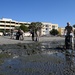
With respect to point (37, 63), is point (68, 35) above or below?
above

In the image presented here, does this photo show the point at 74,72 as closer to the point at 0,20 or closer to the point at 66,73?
the point at 66,73

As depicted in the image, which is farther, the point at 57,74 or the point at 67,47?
the point at 67,47

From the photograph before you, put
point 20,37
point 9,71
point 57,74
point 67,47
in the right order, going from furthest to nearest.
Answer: point 20,37 → point 67,47 → point 9,71 → point 57,74

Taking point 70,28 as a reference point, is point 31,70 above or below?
below

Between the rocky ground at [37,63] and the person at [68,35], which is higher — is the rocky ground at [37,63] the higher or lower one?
the lower one

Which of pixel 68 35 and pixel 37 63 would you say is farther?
pixel 68 35

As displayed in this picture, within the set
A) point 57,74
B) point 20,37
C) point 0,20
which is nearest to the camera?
point 57,74

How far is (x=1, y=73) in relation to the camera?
22.3 feet

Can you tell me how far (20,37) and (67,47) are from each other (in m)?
16.7

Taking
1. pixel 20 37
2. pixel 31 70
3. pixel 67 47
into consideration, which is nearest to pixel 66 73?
pixel 31 70

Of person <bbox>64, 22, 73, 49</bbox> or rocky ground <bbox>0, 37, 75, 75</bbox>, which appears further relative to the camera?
person <bbox>64, 22, 73, 49</bbox>

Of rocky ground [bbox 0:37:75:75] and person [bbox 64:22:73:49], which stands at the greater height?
person [bbox 64:22:73:49]

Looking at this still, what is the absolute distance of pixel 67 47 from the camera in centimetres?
1689

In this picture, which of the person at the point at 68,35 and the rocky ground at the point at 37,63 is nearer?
the rocky ground at the point at 37,63
